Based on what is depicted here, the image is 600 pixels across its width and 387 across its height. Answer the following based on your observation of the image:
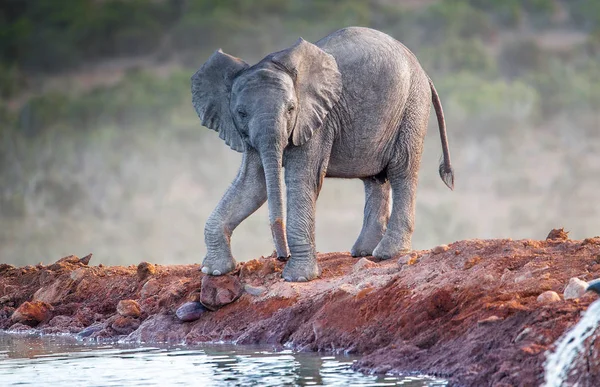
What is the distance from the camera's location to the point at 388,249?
1538 cm

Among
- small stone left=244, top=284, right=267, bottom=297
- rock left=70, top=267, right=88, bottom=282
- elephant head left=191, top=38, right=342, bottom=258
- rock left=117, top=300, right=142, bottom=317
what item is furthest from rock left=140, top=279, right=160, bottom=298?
elephant head left=191, top=38, right=342, bottom=258

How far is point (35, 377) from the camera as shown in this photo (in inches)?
454

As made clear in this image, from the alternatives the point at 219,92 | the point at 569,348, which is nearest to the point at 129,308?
the point at 219,92

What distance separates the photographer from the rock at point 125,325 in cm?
1484

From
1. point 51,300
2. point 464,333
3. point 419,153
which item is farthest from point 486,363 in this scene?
point 51,300

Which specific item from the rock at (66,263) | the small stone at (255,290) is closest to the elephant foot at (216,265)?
the small stone at (255,290)

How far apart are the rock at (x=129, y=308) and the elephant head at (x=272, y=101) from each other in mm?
2114

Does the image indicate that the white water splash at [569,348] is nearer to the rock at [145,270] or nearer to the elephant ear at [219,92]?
the elephant ear at [219,92]

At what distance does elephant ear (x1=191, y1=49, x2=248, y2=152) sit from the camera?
47.4ft

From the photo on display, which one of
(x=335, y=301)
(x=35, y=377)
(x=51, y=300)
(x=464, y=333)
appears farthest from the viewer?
(x=51, y=300)

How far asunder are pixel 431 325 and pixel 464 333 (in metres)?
0.67

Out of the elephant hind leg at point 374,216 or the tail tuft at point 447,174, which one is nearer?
the elephant hind leg at point 374,216

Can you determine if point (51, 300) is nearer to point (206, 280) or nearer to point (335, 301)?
point (206, 280)

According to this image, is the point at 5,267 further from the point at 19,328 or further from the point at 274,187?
the point at 274,187
